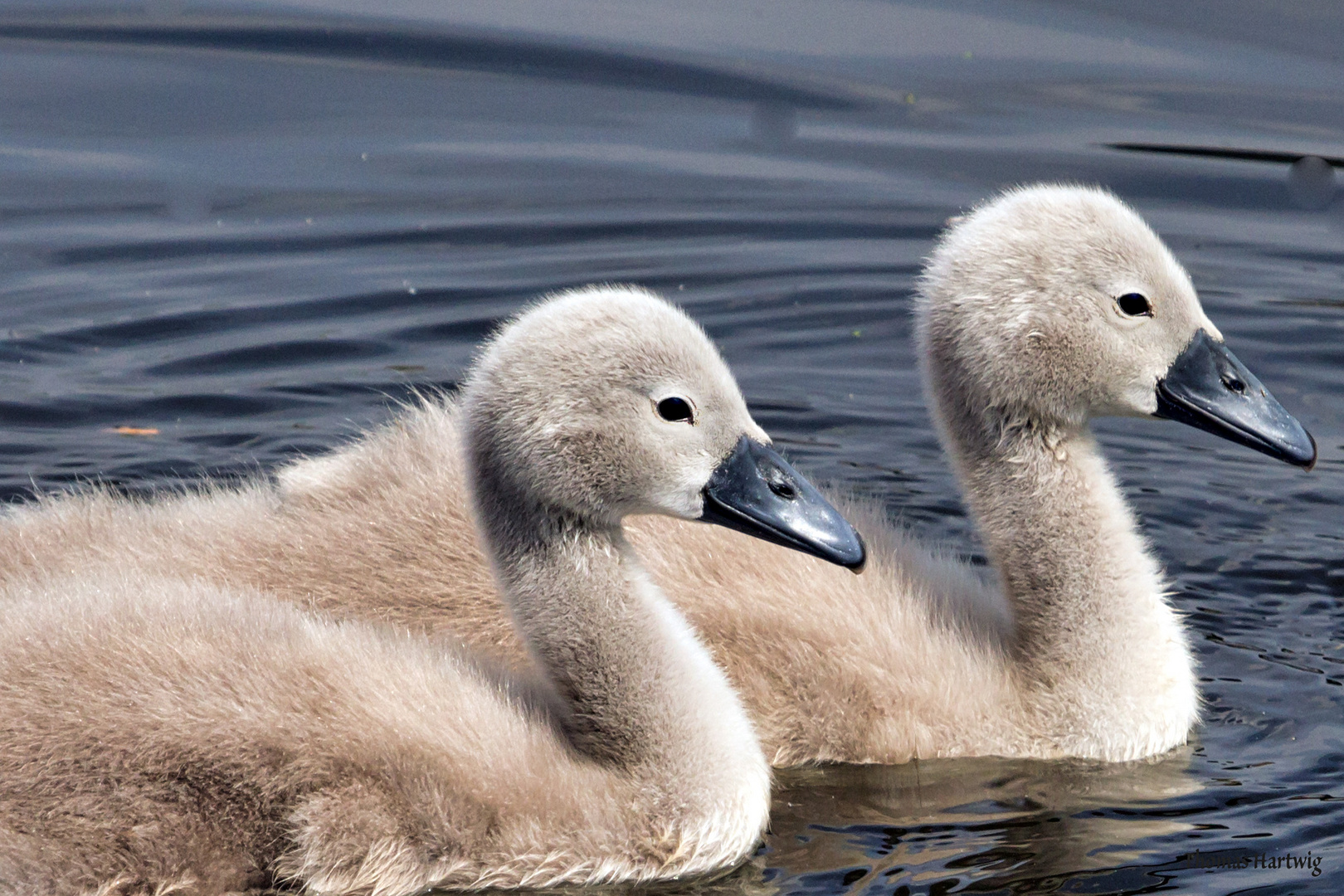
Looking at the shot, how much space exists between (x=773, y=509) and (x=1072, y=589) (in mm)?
1220

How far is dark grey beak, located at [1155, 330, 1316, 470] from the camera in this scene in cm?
624

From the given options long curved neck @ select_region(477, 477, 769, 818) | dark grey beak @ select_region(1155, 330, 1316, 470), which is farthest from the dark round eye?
long curved neck @ select_region(477, 477, 769, 818)

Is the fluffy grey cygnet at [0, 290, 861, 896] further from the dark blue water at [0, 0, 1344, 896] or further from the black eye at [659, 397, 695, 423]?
the dark blue water at [0, 0, 1344, 896]

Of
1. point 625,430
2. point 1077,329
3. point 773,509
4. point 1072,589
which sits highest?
point 1077,329

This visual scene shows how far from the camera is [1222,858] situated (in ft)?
18.4

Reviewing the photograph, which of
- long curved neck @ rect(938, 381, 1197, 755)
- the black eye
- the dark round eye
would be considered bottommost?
long curved neck @ rect(938, 381, 1197, 755)

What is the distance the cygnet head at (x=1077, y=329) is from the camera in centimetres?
612

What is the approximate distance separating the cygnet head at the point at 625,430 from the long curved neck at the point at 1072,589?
954 mm

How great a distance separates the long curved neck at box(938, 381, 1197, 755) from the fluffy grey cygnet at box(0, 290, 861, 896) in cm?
98

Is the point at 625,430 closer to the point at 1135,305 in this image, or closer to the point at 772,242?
the point at 1135,305

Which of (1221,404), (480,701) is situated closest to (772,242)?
(1221,404)

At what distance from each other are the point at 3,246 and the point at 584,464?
6.55m

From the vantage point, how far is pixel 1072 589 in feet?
20.4

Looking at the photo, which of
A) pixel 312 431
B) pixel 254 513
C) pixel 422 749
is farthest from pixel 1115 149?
pixel 422 749
